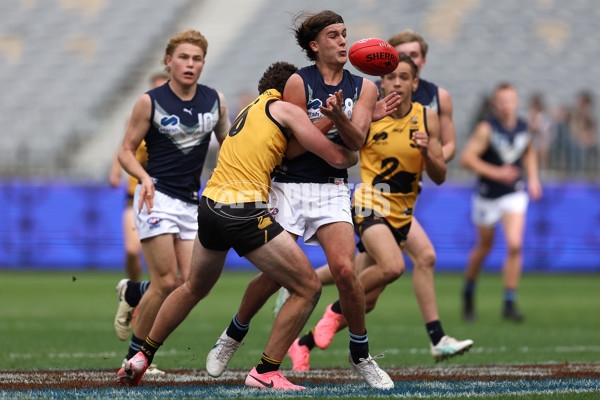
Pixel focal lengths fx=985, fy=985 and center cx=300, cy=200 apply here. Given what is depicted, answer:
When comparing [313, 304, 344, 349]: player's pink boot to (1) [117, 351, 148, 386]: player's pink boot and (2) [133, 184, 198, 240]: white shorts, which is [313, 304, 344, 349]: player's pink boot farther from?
(1) [117, 351, 148, 386]: player's pink boot

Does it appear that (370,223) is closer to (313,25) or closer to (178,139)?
(178,139)

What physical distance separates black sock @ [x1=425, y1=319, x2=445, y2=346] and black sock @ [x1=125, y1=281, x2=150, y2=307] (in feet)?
7.33

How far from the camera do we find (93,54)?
24.1 metres

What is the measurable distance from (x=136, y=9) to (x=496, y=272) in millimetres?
11541

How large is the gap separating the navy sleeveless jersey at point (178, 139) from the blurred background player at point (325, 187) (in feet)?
3.61

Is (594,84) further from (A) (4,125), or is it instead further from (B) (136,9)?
(A) (4,125)

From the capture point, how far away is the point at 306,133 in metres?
5.72

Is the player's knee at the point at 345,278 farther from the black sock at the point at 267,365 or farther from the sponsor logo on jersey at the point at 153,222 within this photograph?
the sponsor logo on jersey at the point at 153,222

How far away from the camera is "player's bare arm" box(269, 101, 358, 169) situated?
225 inches

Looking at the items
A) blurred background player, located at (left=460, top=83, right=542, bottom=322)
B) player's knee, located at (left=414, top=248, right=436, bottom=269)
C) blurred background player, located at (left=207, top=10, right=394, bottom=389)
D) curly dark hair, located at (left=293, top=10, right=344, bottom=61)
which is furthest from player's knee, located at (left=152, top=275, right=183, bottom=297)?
blurred background player, located at (left=460, top=83, right=542, bottom=322)

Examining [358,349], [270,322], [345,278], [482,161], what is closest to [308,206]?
[345,278]

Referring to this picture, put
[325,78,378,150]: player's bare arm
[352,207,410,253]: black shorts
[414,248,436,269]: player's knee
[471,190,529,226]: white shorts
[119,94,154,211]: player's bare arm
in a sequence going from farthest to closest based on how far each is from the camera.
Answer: [471,190,529,226]: white shorts
[414,248,436,269]: player's knee
[352,207,410,253]: black shorts
[119,94,154,211]: player's bare arm
[325,78,378,150]: player's bare arm

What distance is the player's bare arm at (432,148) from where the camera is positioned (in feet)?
22.6

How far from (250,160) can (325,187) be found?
604 mm
